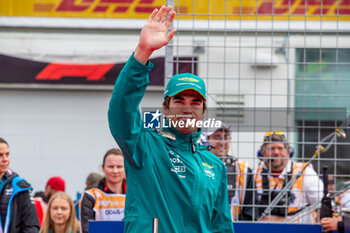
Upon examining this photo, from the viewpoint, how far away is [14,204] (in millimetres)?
5223

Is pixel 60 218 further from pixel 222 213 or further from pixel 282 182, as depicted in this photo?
pixel 222 213

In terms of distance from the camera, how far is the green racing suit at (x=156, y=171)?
9.22ft

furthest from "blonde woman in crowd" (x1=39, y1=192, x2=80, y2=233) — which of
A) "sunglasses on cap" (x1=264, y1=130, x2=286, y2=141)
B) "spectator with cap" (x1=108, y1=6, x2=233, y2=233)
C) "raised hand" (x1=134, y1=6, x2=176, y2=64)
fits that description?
"raised hand" (x1=134, y1=6, x2=176, y2=64)

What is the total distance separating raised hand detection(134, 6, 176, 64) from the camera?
2.80 meters

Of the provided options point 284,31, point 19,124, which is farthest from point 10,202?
point 19,124

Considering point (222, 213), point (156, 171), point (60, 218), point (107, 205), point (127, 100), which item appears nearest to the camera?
point (127, 100)

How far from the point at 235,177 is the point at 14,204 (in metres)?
1.94

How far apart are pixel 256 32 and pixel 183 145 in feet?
6.72

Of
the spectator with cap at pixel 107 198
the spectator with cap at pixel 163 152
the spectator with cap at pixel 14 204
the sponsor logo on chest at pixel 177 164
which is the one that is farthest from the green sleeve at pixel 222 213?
the spectator with cap at pixel 14 204

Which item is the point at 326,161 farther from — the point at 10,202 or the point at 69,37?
the point at 69,37

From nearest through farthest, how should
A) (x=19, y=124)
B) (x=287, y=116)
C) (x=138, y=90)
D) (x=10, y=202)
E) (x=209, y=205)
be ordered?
(x=138, y=90) < (x=209, y=205) < (x=287, y=116) < (x=10, y=202) < (x=19, y=124)

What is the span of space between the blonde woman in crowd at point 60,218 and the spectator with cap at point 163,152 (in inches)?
122

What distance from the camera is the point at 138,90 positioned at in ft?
9.27

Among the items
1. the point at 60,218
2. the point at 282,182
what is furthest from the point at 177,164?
the point at 60,218
